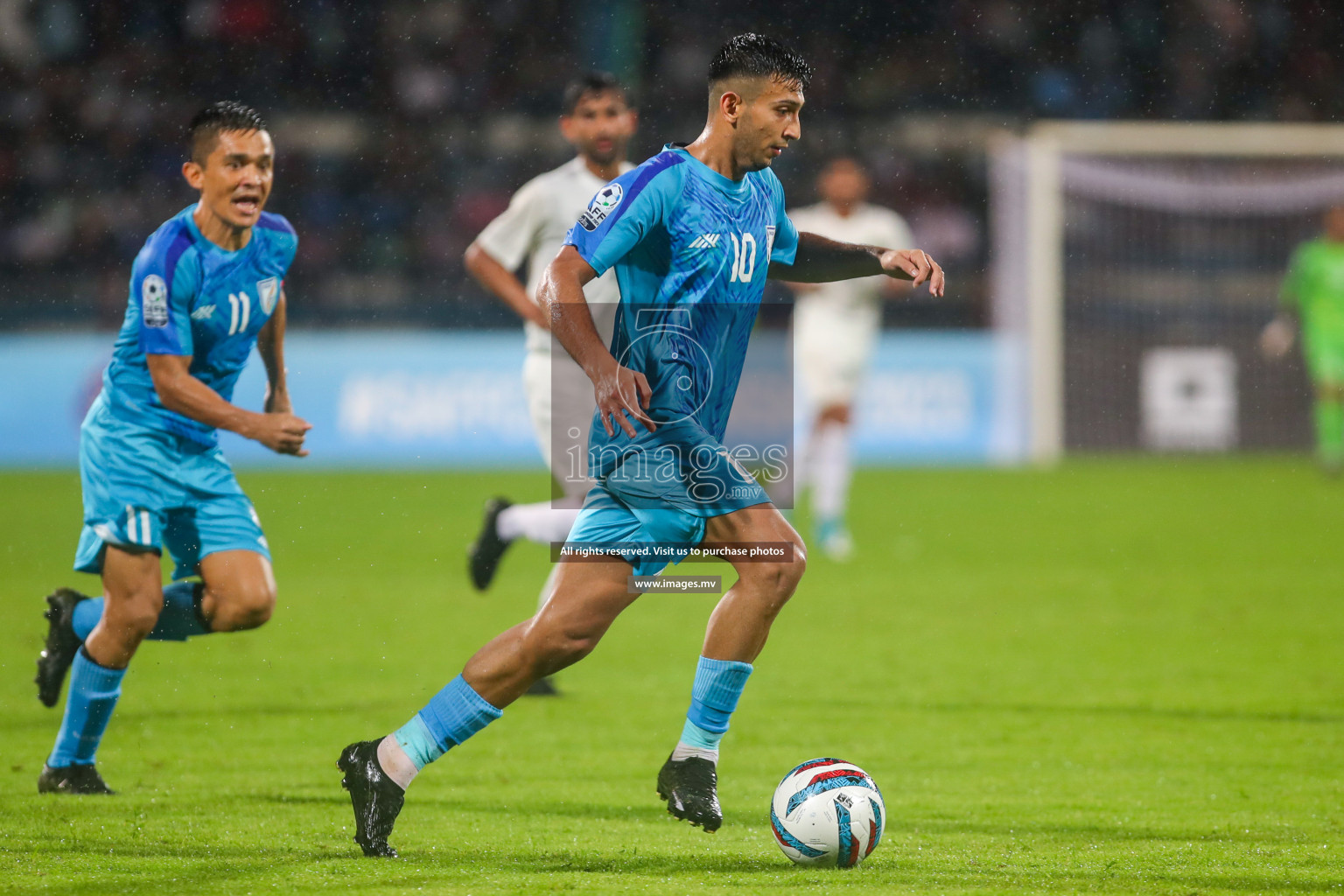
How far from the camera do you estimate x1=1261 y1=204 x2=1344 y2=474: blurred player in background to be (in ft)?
50.2

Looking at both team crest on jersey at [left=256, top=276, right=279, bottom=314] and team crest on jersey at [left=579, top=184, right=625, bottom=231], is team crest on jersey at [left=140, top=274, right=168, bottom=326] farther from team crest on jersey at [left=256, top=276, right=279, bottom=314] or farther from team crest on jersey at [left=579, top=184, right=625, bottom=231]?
team crest on jersey at [left=579, top=184, right=625, bottom=231]

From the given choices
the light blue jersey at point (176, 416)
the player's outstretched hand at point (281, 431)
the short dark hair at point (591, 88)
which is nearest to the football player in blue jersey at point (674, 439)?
the player's outstretched hand at point (281, 431)

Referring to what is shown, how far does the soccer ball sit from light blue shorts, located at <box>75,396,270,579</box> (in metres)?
1.85

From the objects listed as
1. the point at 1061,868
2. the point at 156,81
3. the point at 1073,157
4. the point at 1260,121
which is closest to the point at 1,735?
the point at 1061,868

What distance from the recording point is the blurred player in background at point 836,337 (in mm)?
10859

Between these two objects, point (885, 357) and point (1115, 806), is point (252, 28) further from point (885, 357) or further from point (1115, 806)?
point (1115, 806)

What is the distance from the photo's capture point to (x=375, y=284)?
18141 mm

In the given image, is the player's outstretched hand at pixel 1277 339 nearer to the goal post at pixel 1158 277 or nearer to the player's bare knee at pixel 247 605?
the goal post at pixel 1158 277

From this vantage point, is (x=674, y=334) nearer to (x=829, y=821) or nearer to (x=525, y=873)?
(x=829, y=821)

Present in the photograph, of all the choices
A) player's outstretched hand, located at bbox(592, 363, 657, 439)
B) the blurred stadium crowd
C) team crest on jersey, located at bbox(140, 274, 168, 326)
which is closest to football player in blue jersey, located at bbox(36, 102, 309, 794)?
team crest on jersey, located at bbox(140, 274, 168, 326)

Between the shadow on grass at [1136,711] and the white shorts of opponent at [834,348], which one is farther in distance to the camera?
the white shorts of opponent at [834,348]

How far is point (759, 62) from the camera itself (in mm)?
3920

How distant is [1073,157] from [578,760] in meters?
13.5

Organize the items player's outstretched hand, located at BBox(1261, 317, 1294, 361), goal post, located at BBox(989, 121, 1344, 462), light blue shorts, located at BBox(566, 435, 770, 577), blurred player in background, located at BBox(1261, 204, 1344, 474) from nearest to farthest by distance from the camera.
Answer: light blue shorts, located at BBox(566, 435, 770, 577) < player's outstretched hand, located at BBox(1261, 317, 1294, 361) < blurred player in background, located at BBox(1261, 204, 1344, 474) < goal post, located at BBox(989, 121, 1344, 462)
